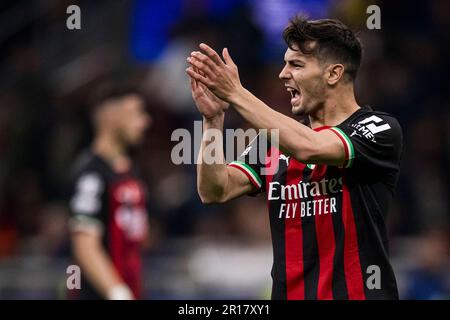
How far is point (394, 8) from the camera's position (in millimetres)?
11594

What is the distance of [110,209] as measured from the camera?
746cm

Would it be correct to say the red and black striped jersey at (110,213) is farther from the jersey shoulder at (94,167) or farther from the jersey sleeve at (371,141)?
the jersey sleeve at (371,141)

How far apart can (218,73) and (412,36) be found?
7383mm

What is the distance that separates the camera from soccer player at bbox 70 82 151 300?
23.7ft

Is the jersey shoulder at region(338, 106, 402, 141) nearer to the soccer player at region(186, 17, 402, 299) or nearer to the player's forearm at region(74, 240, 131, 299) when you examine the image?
the soccer player at region(186, 17, 402, 299)

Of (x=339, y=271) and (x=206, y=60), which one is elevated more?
(x=206, y=60)

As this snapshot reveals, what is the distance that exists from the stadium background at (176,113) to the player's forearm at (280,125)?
190 inches

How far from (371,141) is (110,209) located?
A: 3133 millimetres

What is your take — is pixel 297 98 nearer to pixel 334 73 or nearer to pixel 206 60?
pixel 334 73

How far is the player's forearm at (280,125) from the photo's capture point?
14.7ft

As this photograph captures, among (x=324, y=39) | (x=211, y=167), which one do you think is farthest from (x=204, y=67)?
(x=324, y=39)

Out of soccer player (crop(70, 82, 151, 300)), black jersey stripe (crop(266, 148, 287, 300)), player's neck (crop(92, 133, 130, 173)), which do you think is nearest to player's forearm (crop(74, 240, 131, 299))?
soccer player (crop(70, 82, 151, 300))
